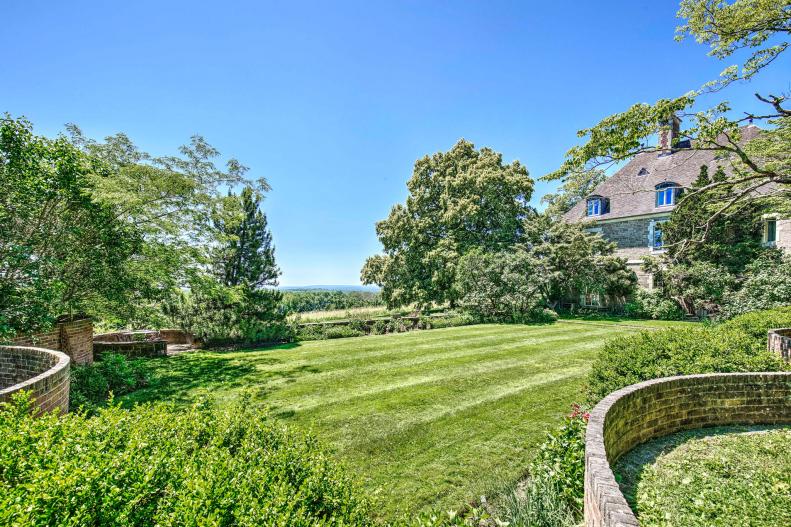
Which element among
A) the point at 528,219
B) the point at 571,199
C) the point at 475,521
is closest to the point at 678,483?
the point at 475,521

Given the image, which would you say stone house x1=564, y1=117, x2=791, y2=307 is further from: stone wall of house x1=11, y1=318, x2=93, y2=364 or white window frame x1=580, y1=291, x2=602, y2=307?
stone wall of house x1=11, y1=318, x2=93, y2=364

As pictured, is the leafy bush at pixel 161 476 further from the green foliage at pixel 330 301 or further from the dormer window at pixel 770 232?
the green foliage at pixel 330 301

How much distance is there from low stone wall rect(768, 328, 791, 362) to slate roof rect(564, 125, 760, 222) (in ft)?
52.7

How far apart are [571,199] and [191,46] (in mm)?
40944

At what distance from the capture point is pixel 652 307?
21672 millimetres

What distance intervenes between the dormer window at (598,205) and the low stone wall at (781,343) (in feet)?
66.6

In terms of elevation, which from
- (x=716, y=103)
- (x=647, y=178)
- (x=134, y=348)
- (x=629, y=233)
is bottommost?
(x=134, y=348)

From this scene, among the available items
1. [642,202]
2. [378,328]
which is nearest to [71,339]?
[378,328]

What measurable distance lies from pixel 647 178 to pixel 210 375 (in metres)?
31.0

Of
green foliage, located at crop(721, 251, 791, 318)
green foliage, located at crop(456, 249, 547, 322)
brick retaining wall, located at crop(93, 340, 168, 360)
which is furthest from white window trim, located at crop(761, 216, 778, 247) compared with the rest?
brick retaining wall, located at crop(93, 340, 168, 360)

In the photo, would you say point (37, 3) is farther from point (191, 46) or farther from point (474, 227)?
point (474, 227)

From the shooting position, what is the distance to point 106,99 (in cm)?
1053

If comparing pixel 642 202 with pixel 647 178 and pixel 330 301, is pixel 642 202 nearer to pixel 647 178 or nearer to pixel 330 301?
pixel 647 178

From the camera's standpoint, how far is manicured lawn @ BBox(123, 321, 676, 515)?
4.85 metres
